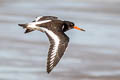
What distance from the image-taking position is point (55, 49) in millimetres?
10281

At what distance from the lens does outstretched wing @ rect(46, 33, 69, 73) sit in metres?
10.0

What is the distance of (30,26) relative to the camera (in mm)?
11125

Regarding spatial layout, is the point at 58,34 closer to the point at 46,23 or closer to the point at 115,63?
the point at 46,23

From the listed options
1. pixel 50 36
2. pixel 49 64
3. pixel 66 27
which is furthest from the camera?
pixel 66 27

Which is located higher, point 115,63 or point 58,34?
point 58,34

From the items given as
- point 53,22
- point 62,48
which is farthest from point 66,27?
point 62,48

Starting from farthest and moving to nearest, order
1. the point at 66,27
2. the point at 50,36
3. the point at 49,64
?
the point at 66,27 < the point at 50,36 < the point at 49,64

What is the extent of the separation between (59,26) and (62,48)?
2.81ft

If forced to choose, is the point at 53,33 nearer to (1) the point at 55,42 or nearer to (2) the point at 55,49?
(1) the point at 55,42

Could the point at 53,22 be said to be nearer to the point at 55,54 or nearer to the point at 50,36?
the point at 50,36

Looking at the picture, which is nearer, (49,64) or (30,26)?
(49,64)

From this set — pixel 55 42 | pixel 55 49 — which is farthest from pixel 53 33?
pixel 55 49

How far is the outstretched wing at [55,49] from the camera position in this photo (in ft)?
32.9

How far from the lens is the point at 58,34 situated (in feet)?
35.7
